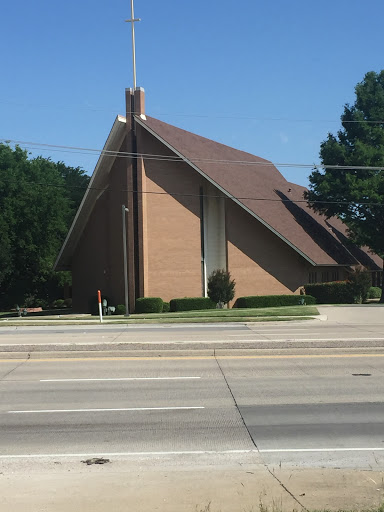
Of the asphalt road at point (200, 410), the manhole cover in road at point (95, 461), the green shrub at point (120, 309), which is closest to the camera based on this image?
the manhole cover in road at point (95, 461)

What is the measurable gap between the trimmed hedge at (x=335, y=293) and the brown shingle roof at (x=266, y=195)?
1613 millimetres

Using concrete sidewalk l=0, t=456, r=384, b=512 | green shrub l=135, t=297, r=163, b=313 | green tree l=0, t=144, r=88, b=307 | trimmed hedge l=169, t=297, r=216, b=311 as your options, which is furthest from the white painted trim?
concrete sidewalk l=0, t=456, r=384, b=512

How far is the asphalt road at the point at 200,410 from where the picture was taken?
750 cm

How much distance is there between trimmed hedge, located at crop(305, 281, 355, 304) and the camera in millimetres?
39281

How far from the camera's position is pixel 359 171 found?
4103cm

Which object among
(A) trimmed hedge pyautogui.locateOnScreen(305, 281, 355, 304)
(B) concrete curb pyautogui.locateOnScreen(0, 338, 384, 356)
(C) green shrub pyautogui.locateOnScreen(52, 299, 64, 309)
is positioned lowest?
(C) green shrub pyautogui.locateOnScreen(52, 299, 64, 309)

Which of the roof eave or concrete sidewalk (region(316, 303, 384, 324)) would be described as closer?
concrete sidewalk (region(316, 303, 384, 324))

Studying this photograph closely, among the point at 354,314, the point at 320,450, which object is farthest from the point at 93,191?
the point at 320,450

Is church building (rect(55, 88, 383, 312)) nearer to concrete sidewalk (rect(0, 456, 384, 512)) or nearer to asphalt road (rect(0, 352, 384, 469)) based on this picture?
asphalt road (rect(0, 352, 384, 469))

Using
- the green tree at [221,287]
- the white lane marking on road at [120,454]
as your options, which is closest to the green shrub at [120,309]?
the green tree at [221,287]

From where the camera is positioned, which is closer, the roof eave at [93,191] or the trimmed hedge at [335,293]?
the trimmed hedge at [335,293]

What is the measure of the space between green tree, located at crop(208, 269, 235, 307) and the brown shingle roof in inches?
173

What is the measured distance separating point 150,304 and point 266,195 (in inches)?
472

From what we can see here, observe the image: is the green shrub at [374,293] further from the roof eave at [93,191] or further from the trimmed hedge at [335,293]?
the roof eave at [93,191]
